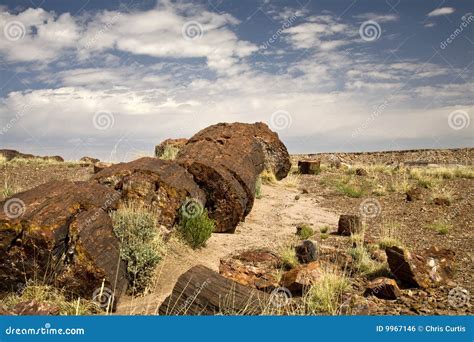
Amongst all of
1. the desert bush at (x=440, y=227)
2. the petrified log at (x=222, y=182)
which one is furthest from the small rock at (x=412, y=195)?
the petrified log at (x=222, y=182)

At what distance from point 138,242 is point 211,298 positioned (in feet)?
6.60

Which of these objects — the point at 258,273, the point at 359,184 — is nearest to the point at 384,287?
the point at 258,273

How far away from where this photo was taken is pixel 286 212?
11586mm

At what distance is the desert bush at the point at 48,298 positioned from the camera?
4.96 m

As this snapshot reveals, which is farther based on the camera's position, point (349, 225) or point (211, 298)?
point (349, 225)

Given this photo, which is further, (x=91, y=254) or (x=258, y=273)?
(x=258, y=273)

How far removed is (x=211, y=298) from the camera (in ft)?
14.9

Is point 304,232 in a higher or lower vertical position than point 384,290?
higher

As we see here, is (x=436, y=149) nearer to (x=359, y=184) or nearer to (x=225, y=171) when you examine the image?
(x=359, y=184)

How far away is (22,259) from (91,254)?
0.75m

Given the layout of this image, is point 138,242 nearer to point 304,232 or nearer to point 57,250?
point 57,250

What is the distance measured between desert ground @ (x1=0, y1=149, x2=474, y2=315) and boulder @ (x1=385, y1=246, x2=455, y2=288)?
0.29ft

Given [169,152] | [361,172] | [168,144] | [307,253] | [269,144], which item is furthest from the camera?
[361,172]

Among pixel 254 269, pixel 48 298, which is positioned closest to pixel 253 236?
pixel 254 269
